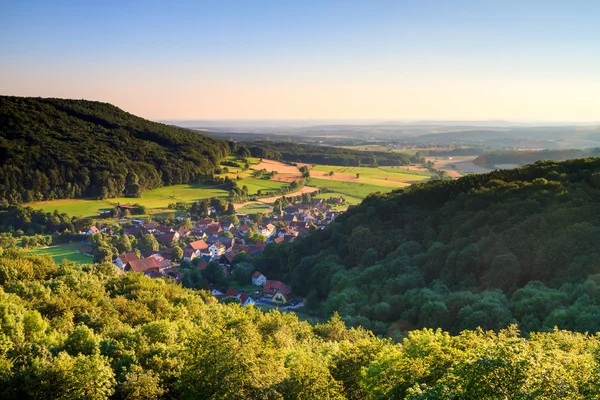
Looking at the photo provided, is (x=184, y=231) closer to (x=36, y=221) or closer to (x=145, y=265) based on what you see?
(x=145, y=265)

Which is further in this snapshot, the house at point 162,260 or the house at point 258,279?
the house at point 162,260

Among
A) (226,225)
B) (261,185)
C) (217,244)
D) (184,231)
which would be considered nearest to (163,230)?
(184,231)

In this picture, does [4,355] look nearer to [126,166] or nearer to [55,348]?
[55,348]

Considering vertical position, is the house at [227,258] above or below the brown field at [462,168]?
below

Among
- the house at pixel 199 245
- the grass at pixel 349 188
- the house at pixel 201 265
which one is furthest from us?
the grass at pixel 349 188

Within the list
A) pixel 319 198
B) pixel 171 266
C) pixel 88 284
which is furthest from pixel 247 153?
pixel 88 284

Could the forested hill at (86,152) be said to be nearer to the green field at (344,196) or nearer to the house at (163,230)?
the house at (163,230)

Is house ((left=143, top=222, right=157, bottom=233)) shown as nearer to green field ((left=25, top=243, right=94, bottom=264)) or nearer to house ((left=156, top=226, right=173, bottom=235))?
house ((left=156, top=226, right=173, bottom=235))

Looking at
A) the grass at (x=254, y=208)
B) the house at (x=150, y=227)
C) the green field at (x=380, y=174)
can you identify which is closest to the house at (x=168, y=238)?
the house at (x=150, y=227)
